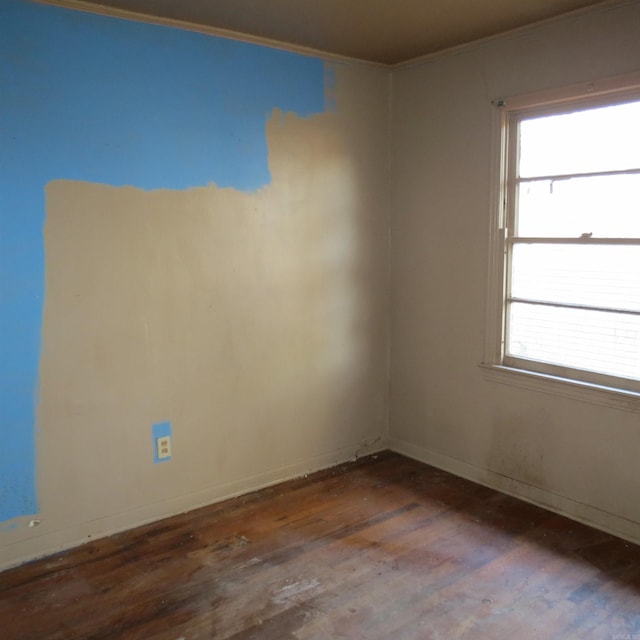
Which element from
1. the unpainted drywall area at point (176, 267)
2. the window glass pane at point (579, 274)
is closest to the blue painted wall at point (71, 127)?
the unpainted drywall area at point (176, 267)

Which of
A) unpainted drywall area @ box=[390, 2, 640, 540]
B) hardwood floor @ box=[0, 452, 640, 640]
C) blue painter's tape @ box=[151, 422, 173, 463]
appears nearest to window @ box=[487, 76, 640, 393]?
unpainted drywall area @ box=[390, 2, 640, 540]

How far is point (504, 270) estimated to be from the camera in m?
3.27

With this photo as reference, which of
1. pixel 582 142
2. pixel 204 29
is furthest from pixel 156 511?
pixel 582 142

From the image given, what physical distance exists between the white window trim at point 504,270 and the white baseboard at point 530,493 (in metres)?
0.54

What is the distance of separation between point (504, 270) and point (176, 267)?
1.73 metres

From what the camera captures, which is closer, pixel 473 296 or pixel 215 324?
pixel 215 324

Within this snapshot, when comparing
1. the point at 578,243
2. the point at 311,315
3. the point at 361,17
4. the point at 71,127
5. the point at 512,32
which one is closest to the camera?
the point at 71,127

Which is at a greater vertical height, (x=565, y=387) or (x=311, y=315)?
(x=311, y=315)

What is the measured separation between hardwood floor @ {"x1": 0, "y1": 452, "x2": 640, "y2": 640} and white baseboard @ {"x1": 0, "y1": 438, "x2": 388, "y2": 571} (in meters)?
0.05

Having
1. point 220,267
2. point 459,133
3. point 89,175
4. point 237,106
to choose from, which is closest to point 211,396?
point 220,267

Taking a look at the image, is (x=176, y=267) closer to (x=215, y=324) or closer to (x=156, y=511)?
(x=215, y=324)

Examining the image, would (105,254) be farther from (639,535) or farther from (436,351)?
(639,535)

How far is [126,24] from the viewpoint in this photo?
277 cm

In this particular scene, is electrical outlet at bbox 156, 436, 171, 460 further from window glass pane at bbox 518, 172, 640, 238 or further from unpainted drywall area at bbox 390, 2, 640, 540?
window glass pane at bbox 518, 172, 640, 238
